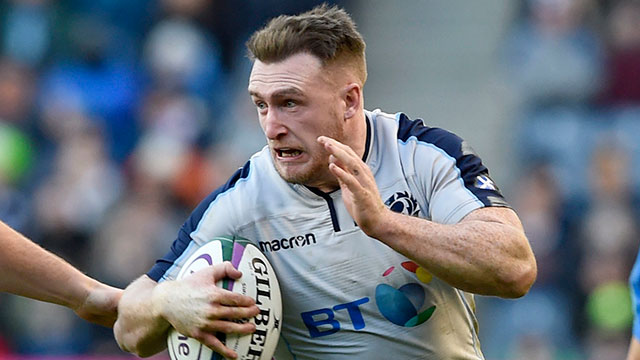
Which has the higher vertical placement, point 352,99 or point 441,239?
point 352,99

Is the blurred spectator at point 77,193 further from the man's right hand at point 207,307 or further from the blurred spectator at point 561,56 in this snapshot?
the man's right hand at point 207,307

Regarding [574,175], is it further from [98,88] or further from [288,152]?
[288,152]

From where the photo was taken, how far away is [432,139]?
5133 millimetres

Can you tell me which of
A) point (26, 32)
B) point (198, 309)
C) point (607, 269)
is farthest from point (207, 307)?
point (26, 32)

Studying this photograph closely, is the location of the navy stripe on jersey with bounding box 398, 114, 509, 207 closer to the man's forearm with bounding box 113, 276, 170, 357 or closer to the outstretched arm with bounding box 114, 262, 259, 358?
the outstretched arm with bounding box 114, 262, 259, 358

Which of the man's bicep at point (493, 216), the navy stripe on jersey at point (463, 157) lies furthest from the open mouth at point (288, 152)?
the man's bicep at point (493, 216)

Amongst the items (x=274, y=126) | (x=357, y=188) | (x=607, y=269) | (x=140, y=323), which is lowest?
(x=607, y=269)

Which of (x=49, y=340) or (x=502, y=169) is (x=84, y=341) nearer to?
(x=49, y=340)

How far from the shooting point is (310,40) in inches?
195

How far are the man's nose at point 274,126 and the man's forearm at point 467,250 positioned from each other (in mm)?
652

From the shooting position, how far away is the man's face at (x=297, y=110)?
491cm

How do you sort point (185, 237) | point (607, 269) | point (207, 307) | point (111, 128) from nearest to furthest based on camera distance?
point (207, 307), point (185, 237), point (607, 269), point (111, 128)

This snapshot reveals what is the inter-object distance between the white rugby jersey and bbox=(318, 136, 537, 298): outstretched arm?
30cm

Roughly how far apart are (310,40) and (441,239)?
1048 millimetres
